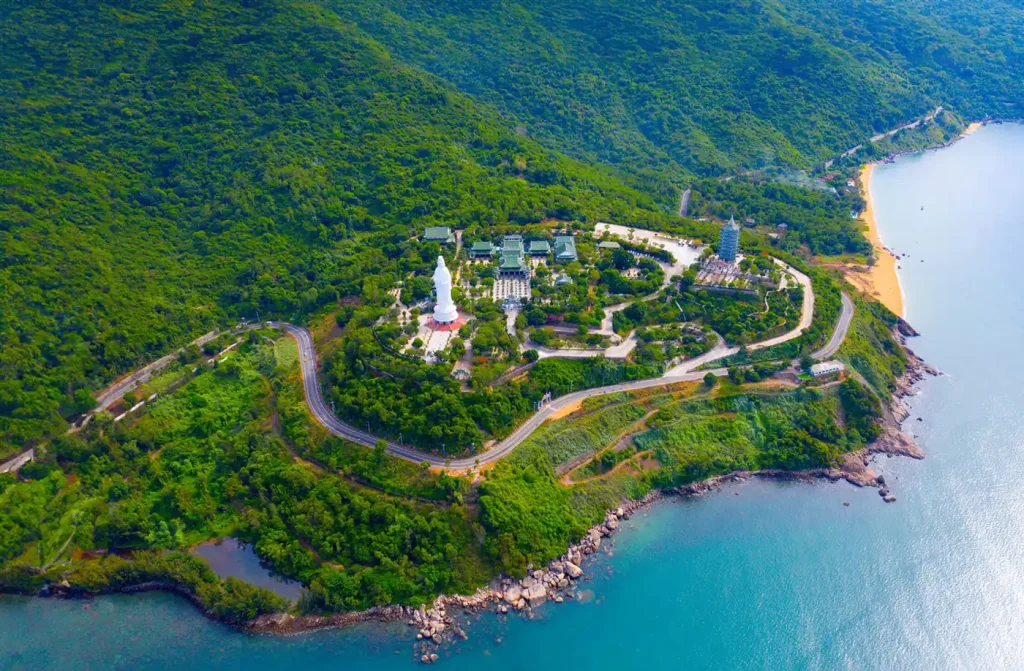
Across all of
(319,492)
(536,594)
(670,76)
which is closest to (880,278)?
(670,76)

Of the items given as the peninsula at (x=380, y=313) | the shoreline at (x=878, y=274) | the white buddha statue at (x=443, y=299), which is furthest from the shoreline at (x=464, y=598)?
the shoreline at (x=878, y=274)

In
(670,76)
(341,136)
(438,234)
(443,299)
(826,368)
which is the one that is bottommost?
(341,136)

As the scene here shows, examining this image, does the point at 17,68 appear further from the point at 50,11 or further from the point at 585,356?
the point at 585,356

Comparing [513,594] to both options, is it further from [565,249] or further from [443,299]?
[565,249]

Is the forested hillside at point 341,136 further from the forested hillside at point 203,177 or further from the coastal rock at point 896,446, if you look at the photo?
the coastal rock at point 896,446

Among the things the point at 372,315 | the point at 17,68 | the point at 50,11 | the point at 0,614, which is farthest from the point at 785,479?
the point at 50,11
